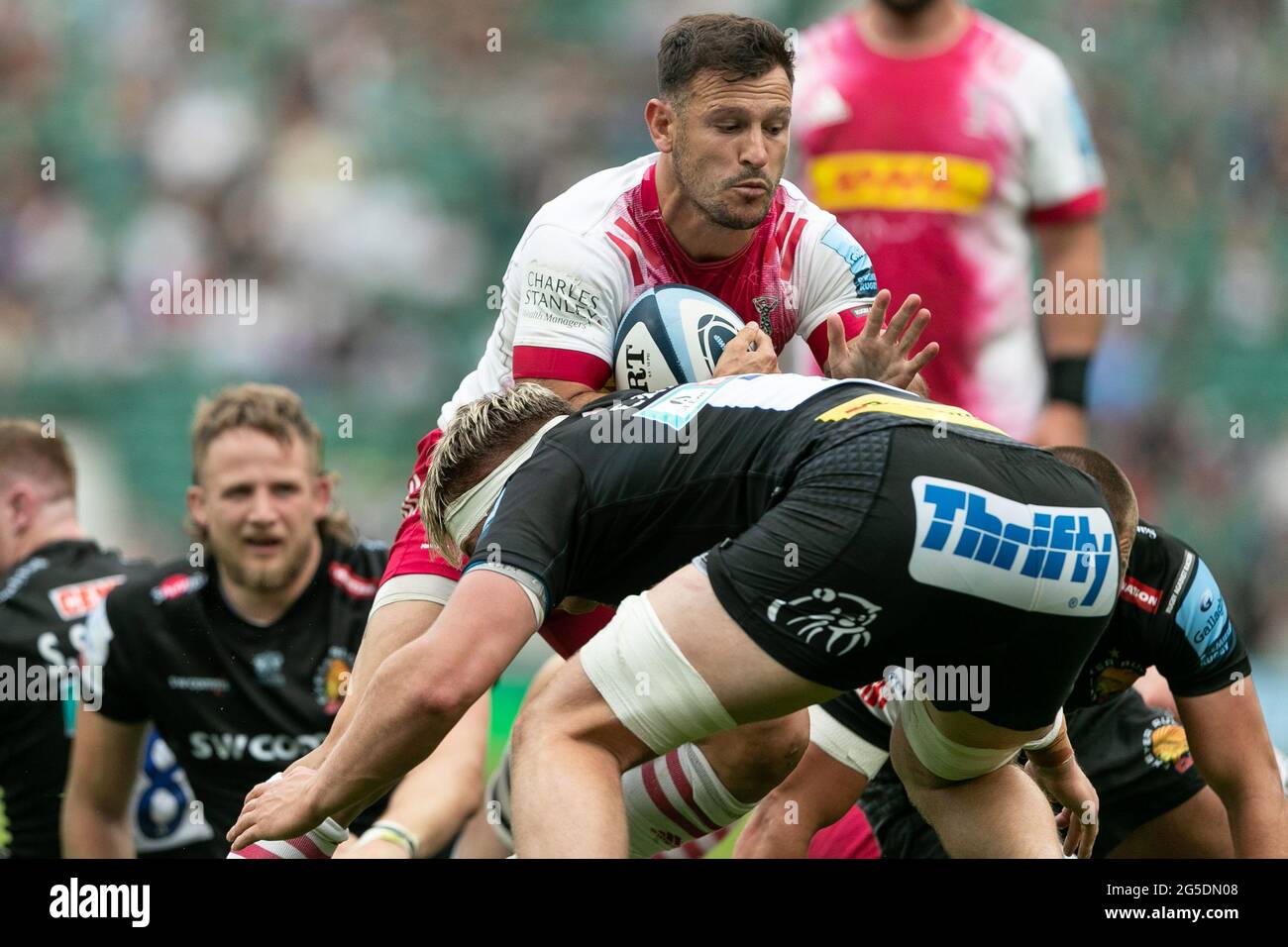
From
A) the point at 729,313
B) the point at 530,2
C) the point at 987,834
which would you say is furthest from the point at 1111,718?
the point at 530,2

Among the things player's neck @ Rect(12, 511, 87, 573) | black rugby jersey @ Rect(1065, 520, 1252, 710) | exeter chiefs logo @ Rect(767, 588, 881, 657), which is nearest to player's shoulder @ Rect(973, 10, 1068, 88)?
black rugby jersey @ Rect(1065, 520, 1252, 710)

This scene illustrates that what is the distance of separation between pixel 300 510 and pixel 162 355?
4.56m

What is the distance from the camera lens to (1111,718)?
230 inches

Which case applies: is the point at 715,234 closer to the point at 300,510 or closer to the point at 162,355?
the point at 300,510

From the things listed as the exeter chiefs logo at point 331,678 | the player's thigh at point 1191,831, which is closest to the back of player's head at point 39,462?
the exeter chiefs logo at point 331,678

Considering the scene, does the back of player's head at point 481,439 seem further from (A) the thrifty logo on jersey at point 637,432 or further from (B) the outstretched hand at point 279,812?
(B) the outstretched hand at point 279,812

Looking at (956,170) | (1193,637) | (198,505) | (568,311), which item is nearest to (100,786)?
(198,505)

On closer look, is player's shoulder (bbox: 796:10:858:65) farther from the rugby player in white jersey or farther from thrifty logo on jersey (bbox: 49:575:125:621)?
thrifty logo on jersey (bbox: 49:575:125:621)

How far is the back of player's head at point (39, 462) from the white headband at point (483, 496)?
349 centimetres

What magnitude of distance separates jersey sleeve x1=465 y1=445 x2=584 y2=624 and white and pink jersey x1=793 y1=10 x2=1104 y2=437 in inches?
146

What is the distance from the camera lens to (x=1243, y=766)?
16.2ft

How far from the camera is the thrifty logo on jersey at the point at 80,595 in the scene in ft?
22.7

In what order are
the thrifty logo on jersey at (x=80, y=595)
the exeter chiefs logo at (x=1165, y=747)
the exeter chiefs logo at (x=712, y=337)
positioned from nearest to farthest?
the exeter chiefs logo at (x=712, y=337)
the exeter chiefs logo at (x=1165, y=747)
the thrifty logo on jersey at (x=80, y=595)

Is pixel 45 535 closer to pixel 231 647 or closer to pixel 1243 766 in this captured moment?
pixel 231 647
